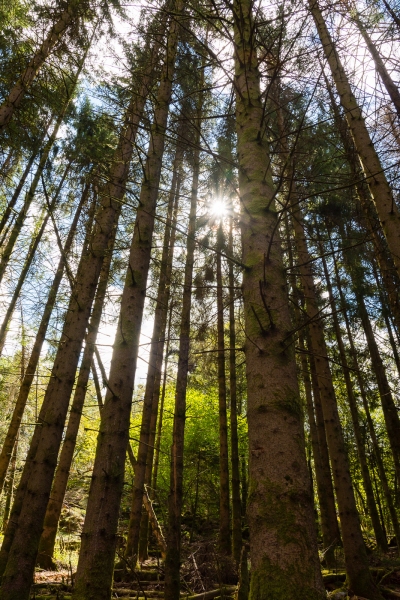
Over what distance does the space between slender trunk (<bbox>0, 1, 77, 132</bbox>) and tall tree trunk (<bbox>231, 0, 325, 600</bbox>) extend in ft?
21.5

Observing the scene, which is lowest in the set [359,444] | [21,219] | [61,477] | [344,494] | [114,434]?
[344,494]

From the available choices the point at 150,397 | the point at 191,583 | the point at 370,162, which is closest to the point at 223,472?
the point at 150,397

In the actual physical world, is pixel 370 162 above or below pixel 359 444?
above

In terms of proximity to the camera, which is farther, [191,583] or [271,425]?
[191,583]

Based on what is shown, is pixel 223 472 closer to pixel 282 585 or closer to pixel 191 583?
pixel 191 583

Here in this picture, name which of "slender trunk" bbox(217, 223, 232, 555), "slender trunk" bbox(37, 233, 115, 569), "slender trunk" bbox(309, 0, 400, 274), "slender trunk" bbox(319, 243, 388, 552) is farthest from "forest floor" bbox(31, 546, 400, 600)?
"slender trunk" bbox(309, 0, 400, 274)

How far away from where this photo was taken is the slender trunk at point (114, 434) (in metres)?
2.98

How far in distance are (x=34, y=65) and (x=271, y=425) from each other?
8.93 m

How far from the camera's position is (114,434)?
3492mm

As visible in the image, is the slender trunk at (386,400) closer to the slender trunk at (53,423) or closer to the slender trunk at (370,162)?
the slender trunk at (370,162)

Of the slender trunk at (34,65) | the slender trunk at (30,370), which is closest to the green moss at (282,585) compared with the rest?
the slender trunk at (30,370)

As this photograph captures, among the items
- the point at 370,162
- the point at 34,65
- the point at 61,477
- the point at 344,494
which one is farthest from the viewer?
the point at 34,65

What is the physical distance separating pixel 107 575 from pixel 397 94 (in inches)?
325

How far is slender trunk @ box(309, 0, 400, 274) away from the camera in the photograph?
16.1 ft
